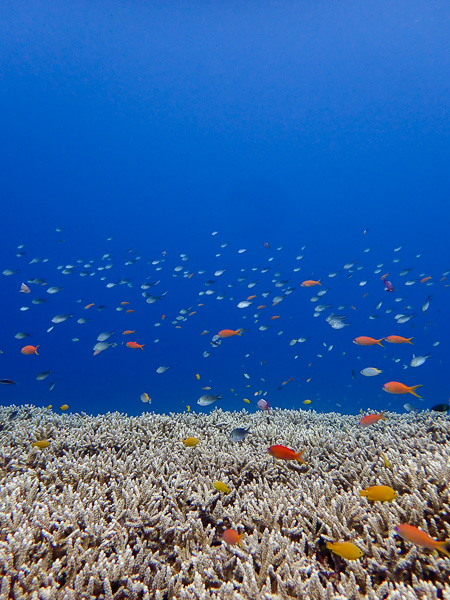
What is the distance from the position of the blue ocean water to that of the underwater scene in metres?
0.41

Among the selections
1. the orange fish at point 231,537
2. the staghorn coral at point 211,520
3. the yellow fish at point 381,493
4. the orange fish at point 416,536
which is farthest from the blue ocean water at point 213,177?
the orange fish at point 416,536

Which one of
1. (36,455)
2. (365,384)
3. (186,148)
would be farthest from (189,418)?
(186,148)

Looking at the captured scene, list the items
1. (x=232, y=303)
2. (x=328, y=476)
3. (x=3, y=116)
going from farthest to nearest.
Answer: (x=232, y=303)
(x=3, y=116)
(x=328, y=476)

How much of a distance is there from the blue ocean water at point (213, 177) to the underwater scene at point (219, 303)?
409 millimetres

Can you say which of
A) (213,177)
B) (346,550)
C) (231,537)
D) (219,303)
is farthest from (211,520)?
(213,177)

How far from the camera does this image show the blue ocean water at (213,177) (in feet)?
128

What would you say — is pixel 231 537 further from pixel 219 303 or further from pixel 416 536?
pixel 219 303

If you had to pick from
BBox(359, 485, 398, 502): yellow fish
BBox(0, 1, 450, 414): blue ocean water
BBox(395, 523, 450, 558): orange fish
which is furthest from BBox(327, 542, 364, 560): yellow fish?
BBox(0, 1, 450, 414): blue ocean water

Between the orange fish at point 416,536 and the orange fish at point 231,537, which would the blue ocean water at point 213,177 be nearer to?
the orange fish at point 231,537

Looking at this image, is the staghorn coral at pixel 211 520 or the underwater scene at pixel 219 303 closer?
the staghorn coral at pixel 211 520

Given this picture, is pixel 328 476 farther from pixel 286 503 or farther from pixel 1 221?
pixel 1 221

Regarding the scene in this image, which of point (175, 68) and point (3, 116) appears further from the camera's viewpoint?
point (175, 68)

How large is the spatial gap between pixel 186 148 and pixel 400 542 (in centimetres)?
6072

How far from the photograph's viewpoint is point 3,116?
40094mm
